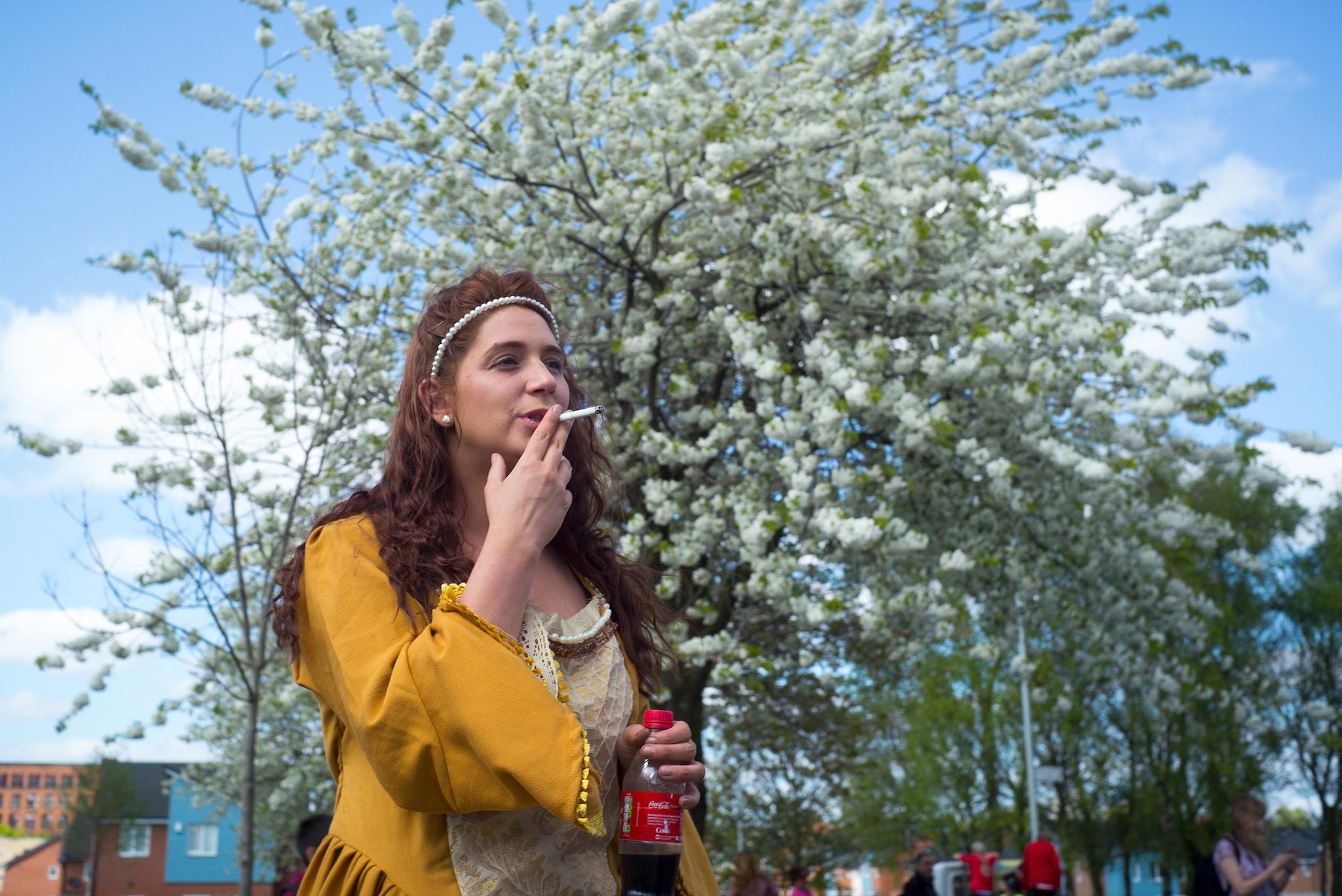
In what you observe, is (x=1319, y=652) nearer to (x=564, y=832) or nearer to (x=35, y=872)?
(x=564, y=832)

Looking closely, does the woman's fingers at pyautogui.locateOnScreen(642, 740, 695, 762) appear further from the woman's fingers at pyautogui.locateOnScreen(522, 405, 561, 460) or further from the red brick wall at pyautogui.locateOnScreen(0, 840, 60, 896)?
the red brick wall at pyautogui.locateOnScreen(0, 840, 60, 896)

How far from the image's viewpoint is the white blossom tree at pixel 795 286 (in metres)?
6.50

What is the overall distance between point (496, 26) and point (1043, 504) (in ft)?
15.4

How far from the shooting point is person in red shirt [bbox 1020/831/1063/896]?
40.8 feet

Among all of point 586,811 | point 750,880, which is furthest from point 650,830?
point 750,880

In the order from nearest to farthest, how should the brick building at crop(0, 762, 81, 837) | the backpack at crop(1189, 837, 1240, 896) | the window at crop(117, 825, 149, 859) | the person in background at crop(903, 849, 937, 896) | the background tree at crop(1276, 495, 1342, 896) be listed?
the backpack at crop(1189, 837, 1240, 896)
the person in background at crop(903, 849, 937, 896)
the background tree at crop(1276, 495, 1342, 896)
the window at crop(117, 825, 149, 859)
the brick building at crop(0, 762, 81, 837)

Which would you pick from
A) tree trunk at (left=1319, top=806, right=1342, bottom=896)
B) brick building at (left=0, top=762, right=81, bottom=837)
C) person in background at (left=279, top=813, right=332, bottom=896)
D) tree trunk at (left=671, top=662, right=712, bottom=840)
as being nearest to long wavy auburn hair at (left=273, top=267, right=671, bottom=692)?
person in background at (left=279, top=813, right=332, bottom=896)

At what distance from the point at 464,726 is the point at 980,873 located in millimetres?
18357

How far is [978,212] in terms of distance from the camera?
7.41 meters

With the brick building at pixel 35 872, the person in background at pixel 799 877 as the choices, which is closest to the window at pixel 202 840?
the brick building at pixel 35 872

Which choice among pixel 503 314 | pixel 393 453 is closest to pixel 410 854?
pixel 393 453

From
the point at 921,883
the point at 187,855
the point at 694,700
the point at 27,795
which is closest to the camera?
the point at 694,700

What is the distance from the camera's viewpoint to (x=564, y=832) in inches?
68.0

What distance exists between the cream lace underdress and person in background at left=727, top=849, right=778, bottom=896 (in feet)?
31.4
